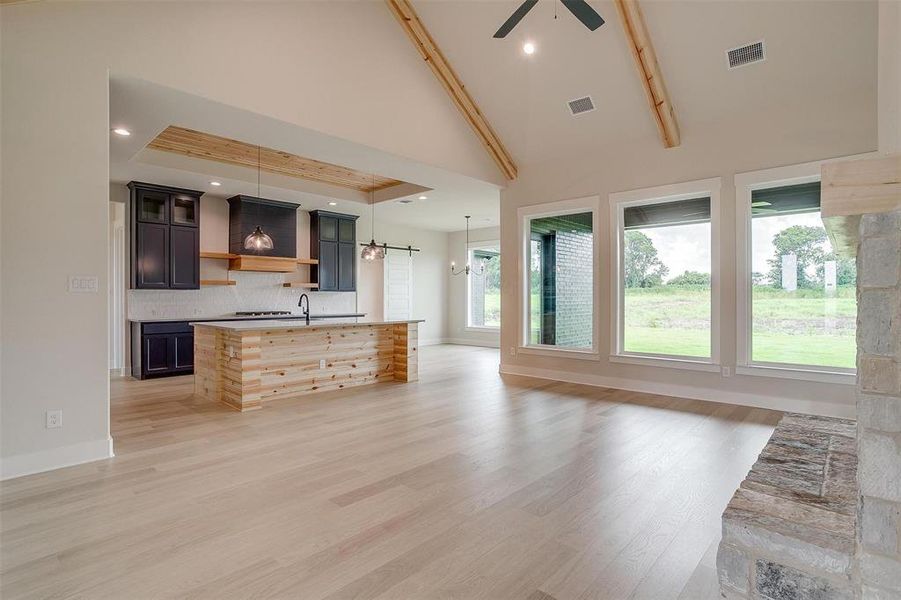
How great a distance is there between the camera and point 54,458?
3.18 m

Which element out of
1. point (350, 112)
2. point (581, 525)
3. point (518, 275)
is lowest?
point (581, 525)

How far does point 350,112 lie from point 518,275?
3.41 metres

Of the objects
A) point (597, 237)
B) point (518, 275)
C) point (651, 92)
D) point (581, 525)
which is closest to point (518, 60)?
point (651, 92)

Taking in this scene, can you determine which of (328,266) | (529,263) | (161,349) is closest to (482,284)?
(328,266)

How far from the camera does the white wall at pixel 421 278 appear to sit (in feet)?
33.1

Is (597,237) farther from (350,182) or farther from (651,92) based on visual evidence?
(350,182)

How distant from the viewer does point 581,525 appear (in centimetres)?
237

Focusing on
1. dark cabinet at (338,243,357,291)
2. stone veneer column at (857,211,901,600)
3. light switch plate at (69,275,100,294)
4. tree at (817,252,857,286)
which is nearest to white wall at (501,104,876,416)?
tree at (817,252,857,286)

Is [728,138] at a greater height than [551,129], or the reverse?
[551,129]

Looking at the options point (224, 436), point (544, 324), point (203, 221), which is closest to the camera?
point (224, 436)

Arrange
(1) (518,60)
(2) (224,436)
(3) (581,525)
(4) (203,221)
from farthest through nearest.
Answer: (4) (203,221) → (1) (518,60) → (2) (224,436) → (3) (581,525)

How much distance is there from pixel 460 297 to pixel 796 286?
7722 mm

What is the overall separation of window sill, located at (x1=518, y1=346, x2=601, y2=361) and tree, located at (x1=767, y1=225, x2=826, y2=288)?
223 centimetres

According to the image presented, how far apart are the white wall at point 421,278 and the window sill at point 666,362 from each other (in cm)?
581
